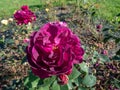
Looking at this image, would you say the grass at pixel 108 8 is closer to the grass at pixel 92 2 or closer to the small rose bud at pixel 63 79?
the grass at pixel 92 2

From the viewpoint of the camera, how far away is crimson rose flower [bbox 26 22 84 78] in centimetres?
176

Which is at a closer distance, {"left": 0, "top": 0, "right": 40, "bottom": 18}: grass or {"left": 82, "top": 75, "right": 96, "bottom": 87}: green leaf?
{"left": 82, "top": 75, "right": 96, "bottom": 87}: green leaf

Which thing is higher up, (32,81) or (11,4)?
(32,81)

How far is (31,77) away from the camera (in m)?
2.06

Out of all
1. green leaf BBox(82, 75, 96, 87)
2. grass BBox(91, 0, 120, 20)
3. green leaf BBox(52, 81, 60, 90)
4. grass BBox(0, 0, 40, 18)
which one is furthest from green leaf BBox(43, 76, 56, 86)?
grass BBox(0, 0, 40, 18)

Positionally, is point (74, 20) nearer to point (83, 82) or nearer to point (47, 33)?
point (83, 82)

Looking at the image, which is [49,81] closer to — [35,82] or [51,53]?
[35,82]

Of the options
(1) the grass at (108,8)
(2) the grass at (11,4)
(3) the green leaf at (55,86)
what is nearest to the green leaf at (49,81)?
(3) the green leaf at (55,86)

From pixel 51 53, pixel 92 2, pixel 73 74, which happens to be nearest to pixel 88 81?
pixel 73 74

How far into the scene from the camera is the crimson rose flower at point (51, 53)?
176cm

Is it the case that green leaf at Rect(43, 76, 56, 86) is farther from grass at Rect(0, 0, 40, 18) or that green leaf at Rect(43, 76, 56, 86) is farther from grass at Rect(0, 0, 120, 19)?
grass at Rect(0, 0, 40, 18)

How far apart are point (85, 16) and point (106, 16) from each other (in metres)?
0.81

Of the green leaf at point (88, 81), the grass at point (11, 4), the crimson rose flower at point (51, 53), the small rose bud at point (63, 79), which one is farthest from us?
the grass at point (11, 4)

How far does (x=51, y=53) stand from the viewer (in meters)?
1.76
